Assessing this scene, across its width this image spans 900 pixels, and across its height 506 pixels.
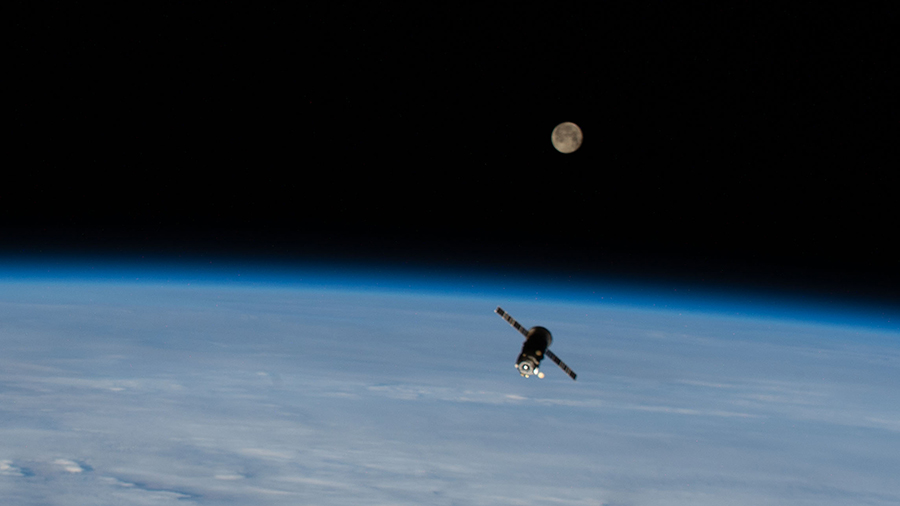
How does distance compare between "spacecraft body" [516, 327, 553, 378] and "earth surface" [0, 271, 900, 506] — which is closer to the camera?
"spacecraft body" [516, 327, 553, 378]

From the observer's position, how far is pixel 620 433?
844 inches

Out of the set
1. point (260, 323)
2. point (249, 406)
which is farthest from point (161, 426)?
point (260, 323)

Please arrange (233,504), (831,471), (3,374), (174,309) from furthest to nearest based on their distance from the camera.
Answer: (174,309) → (3,374) → (831,471) → (233,504)

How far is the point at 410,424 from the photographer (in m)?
20.7

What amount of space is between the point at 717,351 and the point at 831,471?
33.0 metres

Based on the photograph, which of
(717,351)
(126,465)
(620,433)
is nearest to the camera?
(126,465)

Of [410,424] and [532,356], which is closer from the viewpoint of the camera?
[532,356]

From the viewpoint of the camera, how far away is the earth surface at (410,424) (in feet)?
48.4

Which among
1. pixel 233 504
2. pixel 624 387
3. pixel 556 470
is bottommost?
pixel 233 504

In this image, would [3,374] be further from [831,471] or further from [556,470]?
[831,471]

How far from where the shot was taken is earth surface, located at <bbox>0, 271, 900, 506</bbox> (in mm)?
14750

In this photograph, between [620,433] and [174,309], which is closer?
[620,433]

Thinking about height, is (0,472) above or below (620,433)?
below

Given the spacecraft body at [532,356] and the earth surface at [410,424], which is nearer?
the spacecraft body at [532,356]
